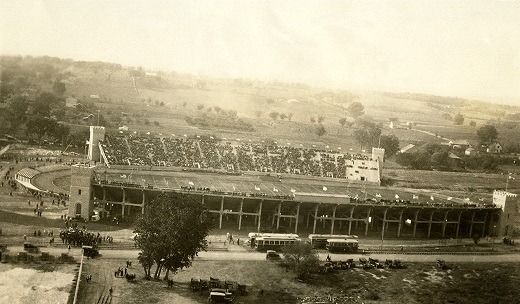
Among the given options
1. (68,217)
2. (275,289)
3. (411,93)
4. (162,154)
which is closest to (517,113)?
(411,93)

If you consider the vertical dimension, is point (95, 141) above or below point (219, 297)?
above

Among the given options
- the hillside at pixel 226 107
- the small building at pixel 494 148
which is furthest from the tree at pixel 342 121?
the small building at pixel 494 148

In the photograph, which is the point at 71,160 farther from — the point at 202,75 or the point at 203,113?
the point at 203,113

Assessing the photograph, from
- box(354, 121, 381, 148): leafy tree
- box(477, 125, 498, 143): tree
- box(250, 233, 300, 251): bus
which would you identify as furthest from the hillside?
box(250, 233, 300, 251): bus

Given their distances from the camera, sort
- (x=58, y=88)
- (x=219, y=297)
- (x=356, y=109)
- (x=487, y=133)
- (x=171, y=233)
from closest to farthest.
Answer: (x=219, y=297), (x=171, y=233), (x=487, y=133), (x=58, y=88), (x=356, y=109)

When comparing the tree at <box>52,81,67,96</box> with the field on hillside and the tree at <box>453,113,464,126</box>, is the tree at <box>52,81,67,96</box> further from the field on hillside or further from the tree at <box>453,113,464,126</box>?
the tree at <box>453,113,464,126</box>

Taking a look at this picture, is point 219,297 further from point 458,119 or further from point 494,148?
point 458,119

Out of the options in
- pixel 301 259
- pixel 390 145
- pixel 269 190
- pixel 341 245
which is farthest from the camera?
pixel 390 145

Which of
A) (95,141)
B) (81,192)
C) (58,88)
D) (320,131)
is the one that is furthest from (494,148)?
(58,88)
